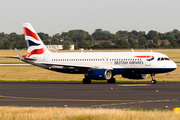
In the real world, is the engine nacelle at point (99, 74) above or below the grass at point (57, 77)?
above

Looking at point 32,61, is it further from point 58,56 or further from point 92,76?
point 92,76

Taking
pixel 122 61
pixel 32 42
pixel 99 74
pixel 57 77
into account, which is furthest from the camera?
pixel 57 77

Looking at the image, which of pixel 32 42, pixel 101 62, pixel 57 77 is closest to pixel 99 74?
pixel 101 62

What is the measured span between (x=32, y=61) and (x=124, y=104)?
1195 inches

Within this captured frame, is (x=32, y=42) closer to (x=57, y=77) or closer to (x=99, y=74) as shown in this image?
(x=57, y=77)

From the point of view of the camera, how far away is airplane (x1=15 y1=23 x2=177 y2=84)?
46.2m

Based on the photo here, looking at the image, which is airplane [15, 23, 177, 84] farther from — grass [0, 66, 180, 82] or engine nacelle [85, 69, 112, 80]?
grass [0, 66, 180, 82]

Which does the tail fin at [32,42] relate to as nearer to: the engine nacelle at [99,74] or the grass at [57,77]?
the grass at [57,77]

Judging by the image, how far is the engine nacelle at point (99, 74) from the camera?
45.9m

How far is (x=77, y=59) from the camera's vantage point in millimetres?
51156

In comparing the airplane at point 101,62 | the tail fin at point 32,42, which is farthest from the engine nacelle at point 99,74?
the tail fin at point 32,42

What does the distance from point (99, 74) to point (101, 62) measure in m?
3.36

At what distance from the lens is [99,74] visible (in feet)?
151

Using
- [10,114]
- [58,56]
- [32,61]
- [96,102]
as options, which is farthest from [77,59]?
[10,114]
